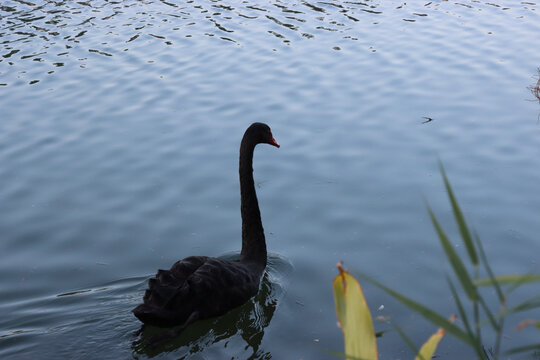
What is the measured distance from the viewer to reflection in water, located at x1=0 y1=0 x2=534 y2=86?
→ 34.6 feet

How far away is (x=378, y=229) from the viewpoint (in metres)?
5.54

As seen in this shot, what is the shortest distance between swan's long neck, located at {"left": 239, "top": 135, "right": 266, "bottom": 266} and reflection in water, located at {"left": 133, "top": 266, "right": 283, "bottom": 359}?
0.99 feet

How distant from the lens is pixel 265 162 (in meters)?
6.84

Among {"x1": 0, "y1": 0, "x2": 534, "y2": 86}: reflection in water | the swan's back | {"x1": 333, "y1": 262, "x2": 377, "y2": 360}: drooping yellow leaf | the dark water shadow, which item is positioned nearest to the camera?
{"x1": 333, "y1": 262, "x2": 377, "y2": 360}: drooping yellow leaf

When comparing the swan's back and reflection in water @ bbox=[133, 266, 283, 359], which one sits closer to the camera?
the swan's back

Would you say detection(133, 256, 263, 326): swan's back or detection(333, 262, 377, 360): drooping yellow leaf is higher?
detection(333, 262, 377, 360): drooping yellow leaf

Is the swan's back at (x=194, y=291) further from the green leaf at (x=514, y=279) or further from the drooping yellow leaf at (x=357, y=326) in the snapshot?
the green leaf at (x=514, y=279)

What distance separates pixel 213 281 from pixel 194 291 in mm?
172

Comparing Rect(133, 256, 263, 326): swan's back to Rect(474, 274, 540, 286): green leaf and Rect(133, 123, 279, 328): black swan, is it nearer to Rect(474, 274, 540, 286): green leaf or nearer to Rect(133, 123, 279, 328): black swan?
Rect(133, 123, 279, 328): black swan

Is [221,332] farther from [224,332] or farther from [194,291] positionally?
[194,291]

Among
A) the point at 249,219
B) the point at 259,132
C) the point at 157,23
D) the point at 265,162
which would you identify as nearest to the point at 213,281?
the point at 249,219

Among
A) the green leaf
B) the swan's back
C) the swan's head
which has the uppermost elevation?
the green leaf

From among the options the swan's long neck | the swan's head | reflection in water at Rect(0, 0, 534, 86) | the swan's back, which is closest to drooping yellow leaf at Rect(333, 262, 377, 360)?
the swan's back

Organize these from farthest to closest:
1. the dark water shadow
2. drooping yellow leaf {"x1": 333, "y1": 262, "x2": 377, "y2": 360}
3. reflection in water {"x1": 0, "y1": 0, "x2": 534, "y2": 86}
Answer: reflection in water {"x1": 0, "y1": 0, "x2": 534, "y2": 86}
the dark water shadow
drooping yellow leaf {"x1": 333, "y1": 262, "x2": 377, "y2": 360}
